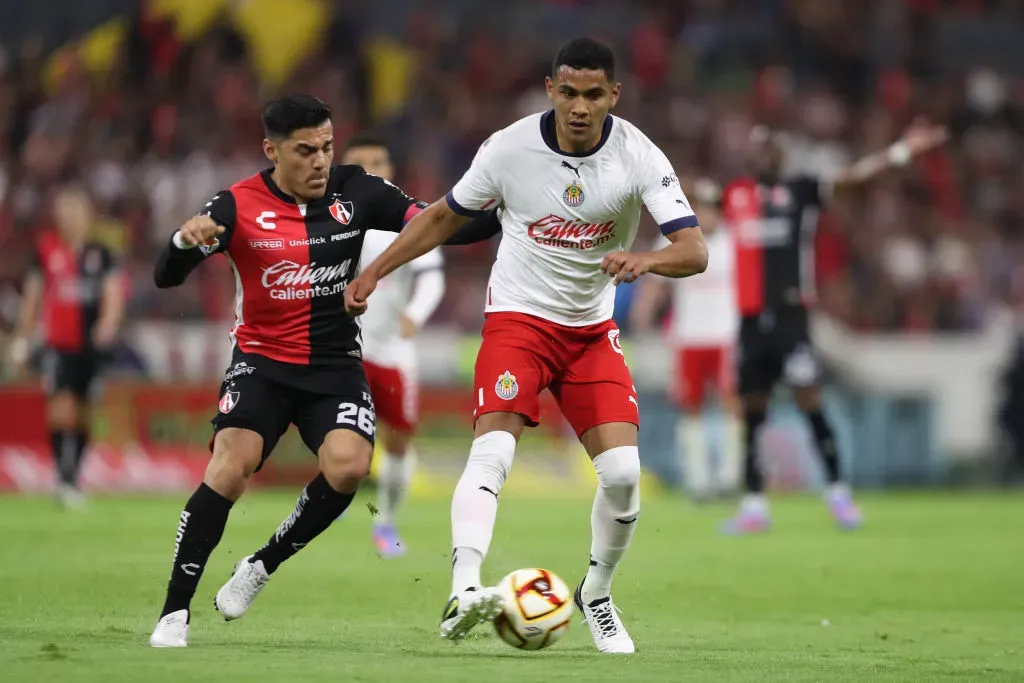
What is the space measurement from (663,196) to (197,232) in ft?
6.25

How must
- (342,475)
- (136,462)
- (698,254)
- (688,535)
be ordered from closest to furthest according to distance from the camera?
1. (698,254)
2. (342,475)
3. (688,535)
4. (136,462)

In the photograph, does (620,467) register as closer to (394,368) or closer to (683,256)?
(683,256)

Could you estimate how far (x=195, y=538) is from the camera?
6754 millimetres

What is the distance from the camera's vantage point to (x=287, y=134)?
23.5 feet

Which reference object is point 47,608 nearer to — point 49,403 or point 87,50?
point 49,403

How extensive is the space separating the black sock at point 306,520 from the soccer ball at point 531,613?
1.14 meters

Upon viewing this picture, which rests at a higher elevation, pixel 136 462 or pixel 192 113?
pixel 192 113

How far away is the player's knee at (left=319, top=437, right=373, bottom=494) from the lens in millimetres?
7094

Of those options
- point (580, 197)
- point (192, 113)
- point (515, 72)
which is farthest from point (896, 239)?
point (580, 197)

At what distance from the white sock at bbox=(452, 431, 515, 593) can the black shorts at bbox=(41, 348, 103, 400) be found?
10.1 metres

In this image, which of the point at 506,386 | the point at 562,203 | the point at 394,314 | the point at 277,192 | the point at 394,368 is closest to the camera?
the point at 506,386

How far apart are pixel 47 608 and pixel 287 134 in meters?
2.63

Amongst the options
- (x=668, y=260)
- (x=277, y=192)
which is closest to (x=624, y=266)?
(x=668, y=260)

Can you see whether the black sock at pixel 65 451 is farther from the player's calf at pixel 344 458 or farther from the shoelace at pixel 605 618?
the shoelace at pixel 605 618
